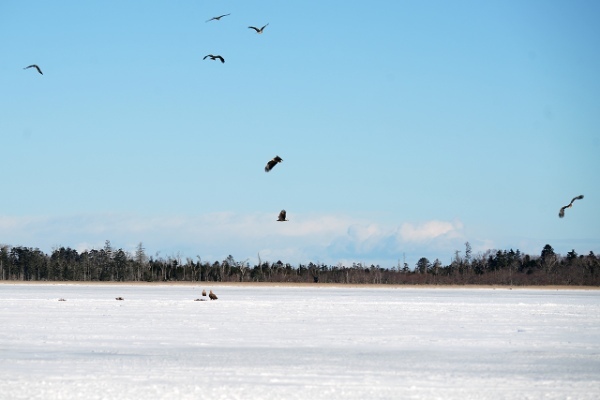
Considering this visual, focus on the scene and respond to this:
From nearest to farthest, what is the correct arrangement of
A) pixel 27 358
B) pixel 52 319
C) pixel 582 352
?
pixel 27 358
pixel 582 352
pixel 52 319

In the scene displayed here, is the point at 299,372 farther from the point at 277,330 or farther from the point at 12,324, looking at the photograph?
the point at 12,324

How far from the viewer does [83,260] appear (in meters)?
171

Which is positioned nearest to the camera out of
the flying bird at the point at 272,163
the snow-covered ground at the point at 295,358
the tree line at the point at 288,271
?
the snow-covered ground at the point at 295,358

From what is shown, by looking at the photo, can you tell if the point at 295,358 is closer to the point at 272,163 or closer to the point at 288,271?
the point at 272,163

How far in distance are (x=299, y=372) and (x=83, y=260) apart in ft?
522

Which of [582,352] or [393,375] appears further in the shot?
[582,352]

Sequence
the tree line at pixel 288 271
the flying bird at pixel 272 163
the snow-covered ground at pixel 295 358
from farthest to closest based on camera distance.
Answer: the tree line at pixel 288 271 → the flying bird at pixel 272 163 → the snow-covered ground at pixel 295 358

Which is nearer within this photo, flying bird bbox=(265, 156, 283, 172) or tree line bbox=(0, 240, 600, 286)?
flying bird bbox=(265, 156, 283, 172)

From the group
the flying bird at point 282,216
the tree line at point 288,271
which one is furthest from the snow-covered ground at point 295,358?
the tree line at point 288,271

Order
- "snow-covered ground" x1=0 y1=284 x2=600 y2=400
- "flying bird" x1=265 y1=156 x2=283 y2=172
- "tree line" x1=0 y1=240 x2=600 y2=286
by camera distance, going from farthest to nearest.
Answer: "tree line" x1=0 y1=240 x2=600 y2=286 → "flying bird" x1=265 y1=156 x2=283 y2=172 → "snow-covered ground" x1=0 y1=284 x2=600 y2=400

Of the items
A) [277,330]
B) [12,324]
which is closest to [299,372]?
[277,330]

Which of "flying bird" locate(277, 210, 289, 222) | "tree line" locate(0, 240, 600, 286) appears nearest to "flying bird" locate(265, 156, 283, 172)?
"flying bird" locate(277, 210, 289, 222)

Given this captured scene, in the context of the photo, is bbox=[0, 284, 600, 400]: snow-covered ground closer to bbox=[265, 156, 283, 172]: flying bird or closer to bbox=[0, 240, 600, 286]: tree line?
bbox=[265, 156, 283, 172]: flying bird

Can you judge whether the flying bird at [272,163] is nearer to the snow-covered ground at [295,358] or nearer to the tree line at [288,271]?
the snow-covered ground at [295,358]
